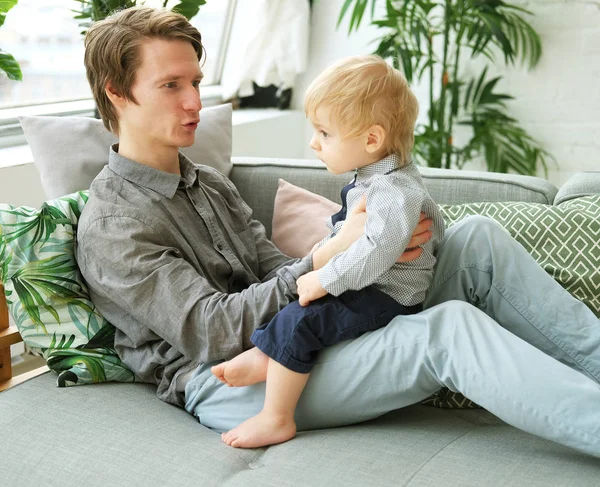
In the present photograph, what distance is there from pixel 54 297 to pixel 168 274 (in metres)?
0.30

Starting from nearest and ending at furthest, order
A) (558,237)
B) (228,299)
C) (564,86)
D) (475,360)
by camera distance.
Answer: (475,360) < (228,299) < (558,237) < (564,86)

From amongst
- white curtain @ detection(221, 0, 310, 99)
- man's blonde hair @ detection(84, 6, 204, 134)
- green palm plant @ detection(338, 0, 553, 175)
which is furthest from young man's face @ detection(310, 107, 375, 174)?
white curtain @ detection(221, 0, 310, 99)

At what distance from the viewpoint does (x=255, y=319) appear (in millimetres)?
1551

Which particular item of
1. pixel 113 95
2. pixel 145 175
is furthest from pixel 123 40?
pixel 145 175

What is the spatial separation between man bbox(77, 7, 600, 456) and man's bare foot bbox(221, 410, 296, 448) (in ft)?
0.20

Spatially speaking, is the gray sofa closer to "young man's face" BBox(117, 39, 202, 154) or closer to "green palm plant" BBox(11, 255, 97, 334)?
"green palm plant" BBox(11, 255, 97, 334)

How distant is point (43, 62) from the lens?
2.93m

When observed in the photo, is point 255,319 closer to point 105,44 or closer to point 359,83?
point 359,83

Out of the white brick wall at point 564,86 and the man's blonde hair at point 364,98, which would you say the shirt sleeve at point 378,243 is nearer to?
the man's blonde hair at point 364,98

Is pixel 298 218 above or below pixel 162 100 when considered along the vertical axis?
below

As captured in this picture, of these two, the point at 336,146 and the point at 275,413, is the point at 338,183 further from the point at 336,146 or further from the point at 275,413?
the point at 275,413

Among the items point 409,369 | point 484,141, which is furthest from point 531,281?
point 484,141

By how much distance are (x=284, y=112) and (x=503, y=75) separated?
1108 millimetres

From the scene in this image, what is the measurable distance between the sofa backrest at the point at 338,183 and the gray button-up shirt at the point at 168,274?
439mm
